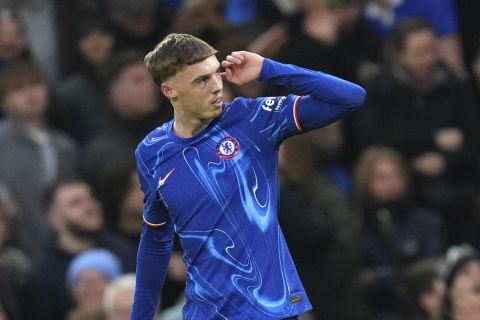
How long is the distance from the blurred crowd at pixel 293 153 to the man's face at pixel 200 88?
2.55 m

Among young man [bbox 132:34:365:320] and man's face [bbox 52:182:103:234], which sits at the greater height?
young man [bbox 132:34:365:320]

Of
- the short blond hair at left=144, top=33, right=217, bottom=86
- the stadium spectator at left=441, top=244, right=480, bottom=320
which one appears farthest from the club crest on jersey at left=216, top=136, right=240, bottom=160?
the stadium spectator at left=441, top=244, right=480, bottom=320

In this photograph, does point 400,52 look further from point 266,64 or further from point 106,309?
point 266,64

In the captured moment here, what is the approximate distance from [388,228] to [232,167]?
12.2 ft

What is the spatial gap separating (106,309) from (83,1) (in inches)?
132

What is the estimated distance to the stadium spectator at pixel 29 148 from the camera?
9.91 metres

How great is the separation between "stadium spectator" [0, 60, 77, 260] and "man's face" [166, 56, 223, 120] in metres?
3.84

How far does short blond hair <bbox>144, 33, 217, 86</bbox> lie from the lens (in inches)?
242

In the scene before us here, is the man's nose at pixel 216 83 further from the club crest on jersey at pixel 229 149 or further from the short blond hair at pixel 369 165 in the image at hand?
the short blond hair at pixel 369 165

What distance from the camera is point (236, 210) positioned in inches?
244

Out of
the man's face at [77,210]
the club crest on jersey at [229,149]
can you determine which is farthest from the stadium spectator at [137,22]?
the club crest on jersey at [229,149]

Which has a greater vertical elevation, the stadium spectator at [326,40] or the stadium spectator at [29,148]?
the stadium spectator at [326,40]

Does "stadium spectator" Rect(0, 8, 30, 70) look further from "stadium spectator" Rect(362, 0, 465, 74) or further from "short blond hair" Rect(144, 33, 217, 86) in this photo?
"short blond hair" Rect(144, 33, 217, 86)

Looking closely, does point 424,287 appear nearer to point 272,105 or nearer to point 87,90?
point 87,90
